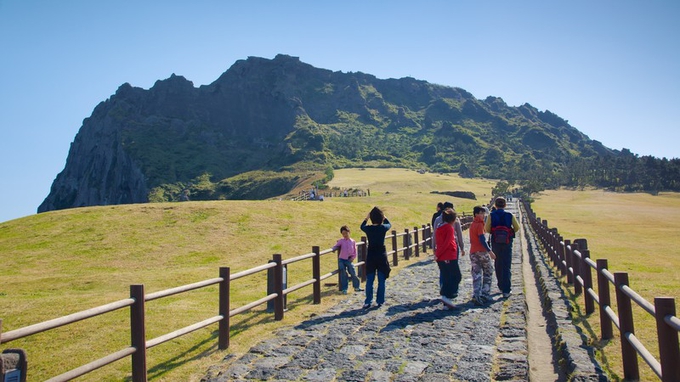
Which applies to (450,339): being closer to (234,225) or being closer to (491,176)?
(234,225)

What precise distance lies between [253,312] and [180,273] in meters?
8.56

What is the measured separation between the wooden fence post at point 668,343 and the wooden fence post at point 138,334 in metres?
6.06

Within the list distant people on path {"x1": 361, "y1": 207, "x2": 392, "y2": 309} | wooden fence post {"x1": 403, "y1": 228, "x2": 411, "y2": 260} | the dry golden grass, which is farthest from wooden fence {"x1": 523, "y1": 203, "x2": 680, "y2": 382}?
wooden fence post {"x1": 403, "y1": 228, "x2": 411, "y2": 260}

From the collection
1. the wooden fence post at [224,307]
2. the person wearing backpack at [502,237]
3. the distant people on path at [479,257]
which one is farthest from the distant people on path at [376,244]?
the wooden fence post at [224,307]

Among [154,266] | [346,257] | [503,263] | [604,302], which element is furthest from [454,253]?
[154,266]

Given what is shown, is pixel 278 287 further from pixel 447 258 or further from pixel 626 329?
pixel 626 329

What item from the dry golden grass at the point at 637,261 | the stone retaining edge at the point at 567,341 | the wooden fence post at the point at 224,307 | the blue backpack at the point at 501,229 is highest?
the blue backpack at the point at 501,229

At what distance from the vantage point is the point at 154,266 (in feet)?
74.7

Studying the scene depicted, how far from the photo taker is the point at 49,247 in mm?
25141

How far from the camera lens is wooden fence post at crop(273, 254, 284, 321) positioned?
35.5 feet

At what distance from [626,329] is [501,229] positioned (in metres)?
5.59

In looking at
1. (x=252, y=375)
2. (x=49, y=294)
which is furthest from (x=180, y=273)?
(x=252, y=375)

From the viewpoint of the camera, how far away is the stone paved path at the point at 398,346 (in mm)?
7160

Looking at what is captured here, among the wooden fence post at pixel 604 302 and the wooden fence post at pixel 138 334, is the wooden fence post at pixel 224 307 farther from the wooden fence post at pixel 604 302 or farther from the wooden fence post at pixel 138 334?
the wooden fence post at pixel 604 302
